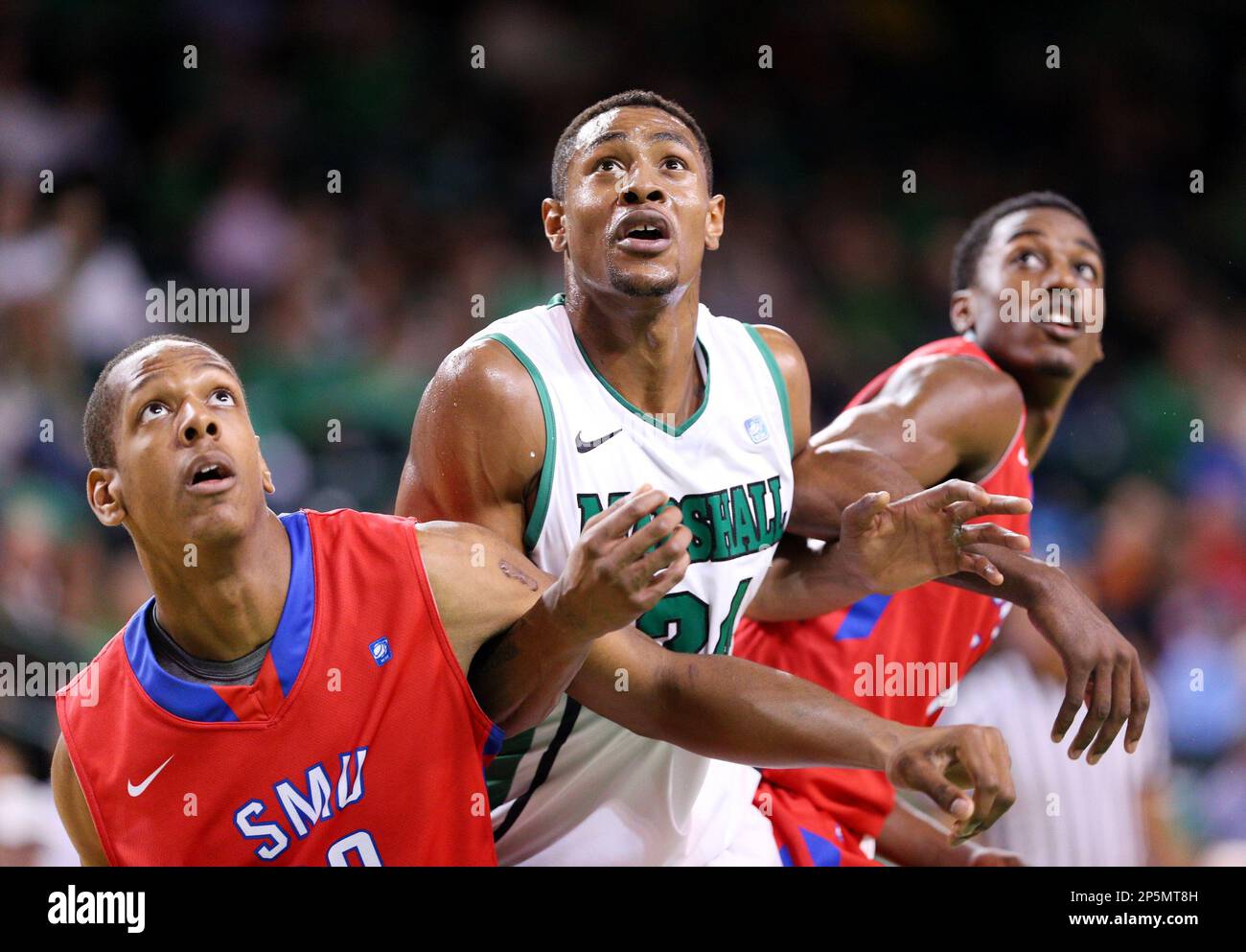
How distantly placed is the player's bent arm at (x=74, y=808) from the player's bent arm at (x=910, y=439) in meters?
1.48

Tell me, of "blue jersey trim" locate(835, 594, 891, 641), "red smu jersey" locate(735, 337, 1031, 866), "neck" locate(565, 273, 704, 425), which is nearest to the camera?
"neck" locate(565, 273, 704, 425)

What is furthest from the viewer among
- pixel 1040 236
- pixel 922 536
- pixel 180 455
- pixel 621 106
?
pixel 1040 236

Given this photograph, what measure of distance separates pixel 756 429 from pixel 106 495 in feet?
4.11

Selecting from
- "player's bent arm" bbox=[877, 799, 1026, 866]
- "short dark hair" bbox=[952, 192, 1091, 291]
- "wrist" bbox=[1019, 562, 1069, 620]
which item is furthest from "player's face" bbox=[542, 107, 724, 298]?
"player's bent arm" bbox=[877, 799, 1026, 866]

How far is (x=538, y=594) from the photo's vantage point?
2236 millimetres

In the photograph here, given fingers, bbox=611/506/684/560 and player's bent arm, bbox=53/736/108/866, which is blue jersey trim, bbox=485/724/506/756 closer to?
fingers, bbox=611/506/684/560

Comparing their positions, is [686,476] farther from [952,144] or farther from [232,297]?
[952,144]

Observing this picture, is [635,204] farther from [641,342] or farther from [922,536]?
[922,536]

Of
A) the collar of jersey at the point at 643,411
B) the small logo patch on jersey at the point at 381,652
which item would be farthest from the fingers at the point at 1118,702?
the small logo patch on jersey at the point at 381,652

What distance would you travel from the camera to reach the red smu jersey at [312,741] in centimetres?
215

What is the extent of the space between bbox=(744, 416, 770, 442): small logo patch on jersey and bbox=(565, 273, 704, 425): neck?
13 cm

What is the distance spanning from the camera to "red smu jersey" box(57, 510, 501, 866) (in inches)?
84.5

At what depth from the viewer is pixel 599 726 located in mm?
2678

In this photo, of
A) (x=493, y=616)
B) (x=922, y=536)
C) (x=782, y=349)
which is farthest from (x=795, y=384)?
(x=493, y=616)
